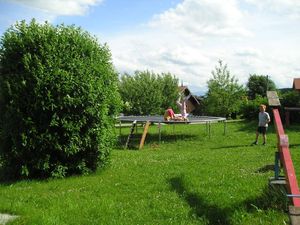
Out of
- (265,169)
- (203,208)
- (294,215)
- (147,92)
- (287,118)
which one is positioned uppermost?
(147,92)

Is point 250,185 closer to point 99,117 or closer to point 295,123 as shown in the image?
point 99,117

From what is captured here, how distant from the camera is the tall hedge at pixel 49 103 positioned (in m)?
9.83

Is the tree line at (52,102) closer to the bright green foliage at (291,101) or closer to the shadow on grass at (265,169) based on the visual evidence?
the shadow on grass at (265,169)

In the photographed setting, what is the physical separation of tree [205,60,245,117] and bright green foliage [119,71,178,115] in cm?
490

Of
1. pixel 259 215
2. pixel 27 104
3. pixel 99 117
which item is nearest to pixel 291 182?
pixel 259 215

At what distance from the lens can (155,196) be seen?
7941 mm

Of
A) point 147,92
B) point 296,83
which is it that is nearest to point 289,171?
point 147,92

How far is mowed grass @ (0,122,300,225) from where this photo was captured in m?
6.62

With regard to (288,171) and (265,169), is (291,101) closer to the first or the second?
(265,169)

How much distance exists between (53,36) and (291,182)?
674 cm

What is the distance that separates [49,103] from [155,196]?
345 centimetres

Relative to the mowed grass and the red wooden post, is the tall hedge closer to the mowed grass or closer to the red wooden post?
the mowed grass

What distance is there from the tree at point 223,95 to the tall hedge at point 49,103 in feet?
131

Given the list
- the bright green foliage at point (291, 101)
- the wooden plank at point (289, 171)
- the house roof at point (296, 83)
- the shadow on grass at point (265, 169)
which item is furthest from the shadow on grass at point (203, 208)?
the house roof at point (296, 83)
